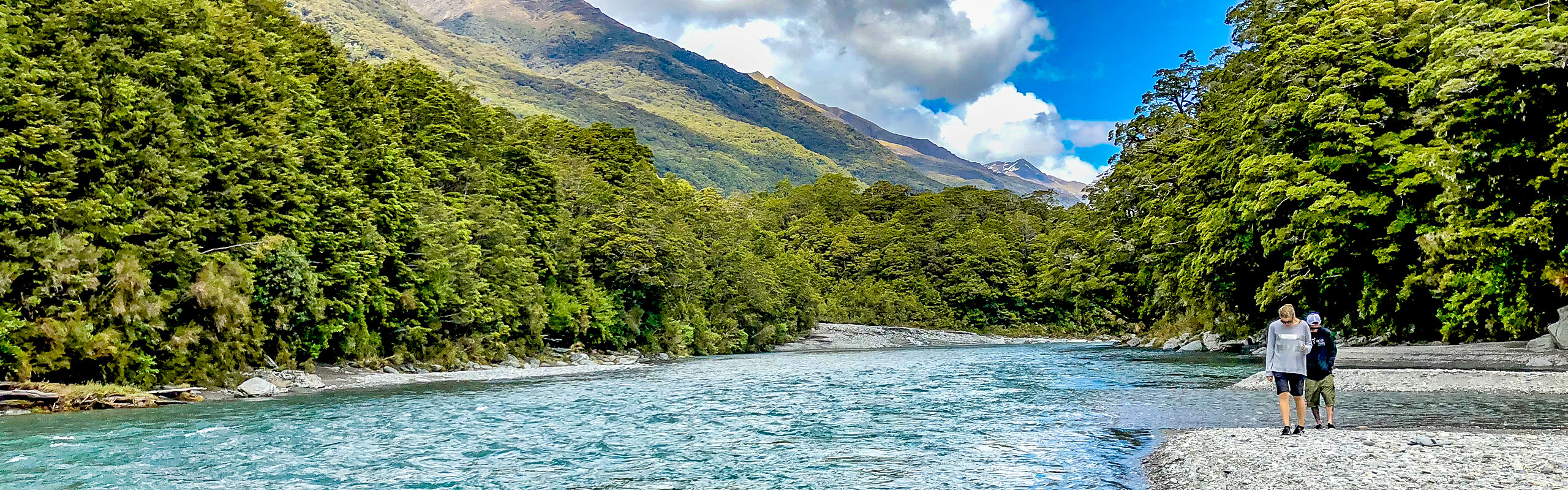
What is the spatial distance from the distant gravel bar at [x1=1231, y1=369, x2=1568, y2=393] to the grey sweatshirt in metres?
4.50

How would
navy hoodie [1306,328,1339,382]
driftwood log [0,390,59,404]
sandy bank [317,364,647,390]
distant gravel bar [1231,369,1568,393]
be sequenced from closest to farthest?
navy hoodie [1306,328,1339,382] < distant gravel bar [1231,369,1568,393] < driftwood log [0,390,59,404] < sandy bank [317,364,647,390]

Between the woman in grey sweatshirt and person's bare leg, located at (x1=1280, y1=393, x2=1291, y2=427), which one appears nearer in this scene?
the woman in grey sweatshirt

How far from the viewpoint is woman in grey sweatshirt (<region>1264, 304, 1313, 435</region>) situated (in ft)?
42.9

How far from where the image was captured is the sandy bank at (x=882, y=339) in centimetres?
8112

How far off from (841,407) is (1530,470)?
13936 millimetres

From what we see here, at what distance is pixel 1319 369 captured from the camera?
13469 mm

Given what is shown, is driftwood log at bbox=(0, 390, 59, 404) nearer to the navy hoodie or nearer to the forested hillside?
the navy hoodie

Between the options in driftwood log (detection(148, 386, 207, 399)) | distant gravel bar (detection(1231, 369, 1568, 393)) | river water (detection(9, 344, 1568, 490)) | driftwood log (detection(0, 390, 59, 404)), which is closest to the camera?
river water (detection(9, 344, 1568, 490))

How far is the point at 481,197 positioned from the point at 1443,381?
40.8 m

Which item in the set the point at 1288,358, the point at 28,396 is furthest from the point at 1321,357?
the point at 28,396

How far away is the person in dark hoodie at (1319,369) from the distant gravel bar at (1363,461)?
0.53 metres

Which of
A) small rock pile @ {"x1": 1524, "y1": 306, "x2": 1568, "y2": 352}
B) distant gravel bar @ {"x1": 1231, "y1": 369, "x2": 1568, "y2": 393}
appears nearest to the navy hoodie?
distant gravel bar @ {"x1": 1231, "y1": 369, "x2": 1568, "y2": 393}

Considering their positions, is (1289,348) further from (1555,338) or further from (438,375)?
(438,375)

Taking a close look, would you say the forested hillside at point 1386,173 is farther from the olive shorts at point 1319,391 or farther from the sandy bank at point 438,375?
the sandy bank at point 438,375
